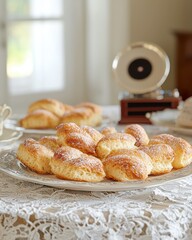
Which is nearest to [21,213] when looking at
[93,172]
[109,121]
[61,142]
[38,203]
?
[38,203]

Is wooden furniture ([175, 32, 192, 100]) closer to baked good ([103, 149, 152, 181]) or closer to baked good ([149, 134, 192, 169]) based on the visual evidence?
baked good ([149, 134, 192, 169])

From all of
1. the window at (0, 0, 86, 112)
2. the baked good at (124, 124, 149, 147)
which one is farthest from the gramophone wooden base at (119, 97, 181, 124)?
the window at (0, 0, 86, 112)

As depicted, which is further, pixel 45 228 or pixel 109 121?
pixel 109 121

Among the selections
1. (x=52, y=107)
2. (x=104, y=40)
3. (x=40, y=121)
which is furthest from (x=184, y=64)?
(x=40, y=121)

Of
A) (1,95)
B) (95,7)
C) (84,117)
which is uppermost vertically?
(95,7)

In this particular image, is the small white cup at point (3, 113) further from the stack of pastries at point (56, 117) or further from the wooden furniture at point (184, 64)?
the wooden furniture at point (184, 64)

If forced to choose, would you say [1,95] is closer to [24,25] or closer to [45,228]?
[24,25]

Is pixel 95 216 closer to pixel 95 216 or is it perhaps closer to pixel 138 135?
pixel 95 216
